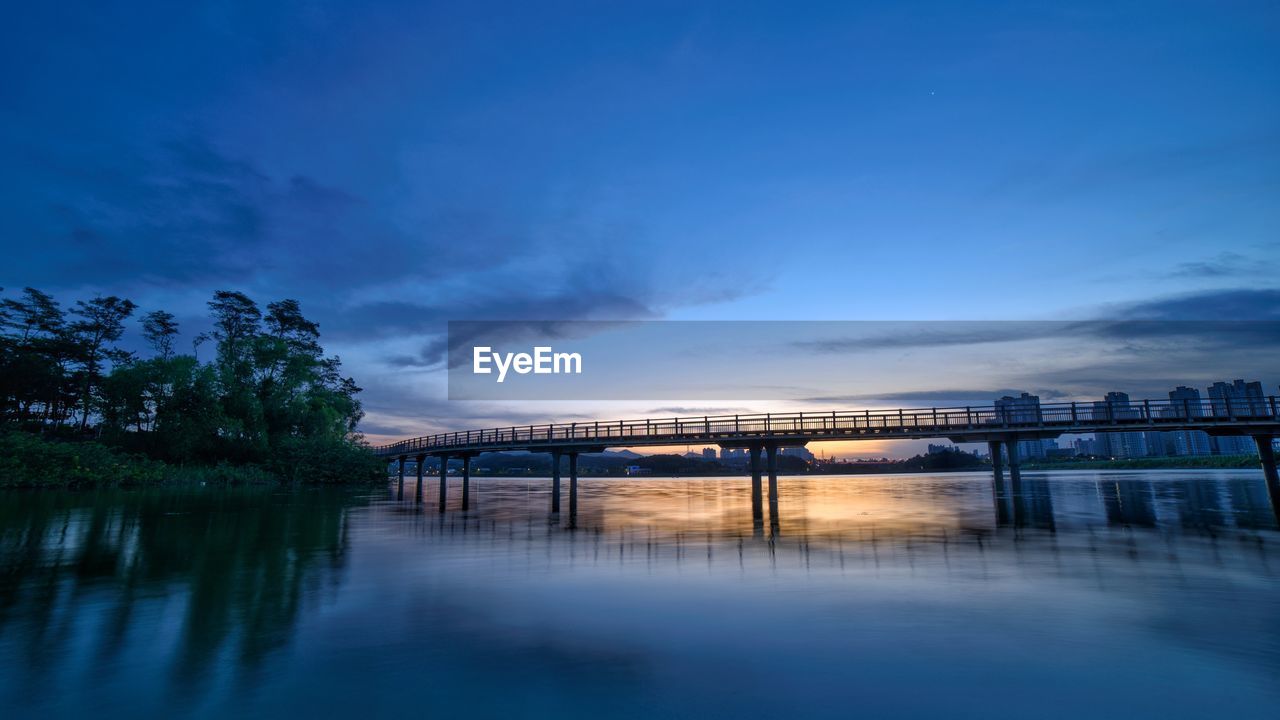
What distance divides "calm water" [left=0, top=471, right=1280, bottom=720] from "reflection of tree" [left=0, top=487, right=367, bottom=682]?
0.10 metres

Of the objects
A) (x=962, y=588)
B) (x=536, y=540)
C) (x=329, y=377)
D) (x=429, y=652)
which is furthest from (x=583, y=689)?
(x=329, y=377)

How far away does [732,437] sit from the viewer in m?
37.3

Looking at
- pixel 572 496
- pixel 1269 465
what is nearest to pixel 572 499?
pixel 572 496

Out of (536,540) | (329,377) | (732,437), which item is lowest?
(536,540)

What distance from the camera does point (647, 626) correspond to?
36.4ft

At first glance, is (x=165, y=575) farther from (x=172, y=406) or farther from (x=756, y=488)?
(x=172, y=406)

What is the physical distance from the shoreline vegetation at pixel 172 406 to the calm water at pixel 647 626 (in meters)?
45.9

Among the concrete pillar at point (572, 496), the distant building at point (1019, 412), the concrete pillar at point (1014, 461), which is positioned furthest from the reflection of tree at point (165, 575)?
the concrete pillar at point (1014, 461)

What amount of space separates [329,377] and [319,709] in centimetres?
9561

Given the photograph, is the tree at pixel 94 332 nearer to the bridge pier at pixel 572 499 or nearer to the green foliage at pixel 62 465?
the green foliage at pixel 62 465

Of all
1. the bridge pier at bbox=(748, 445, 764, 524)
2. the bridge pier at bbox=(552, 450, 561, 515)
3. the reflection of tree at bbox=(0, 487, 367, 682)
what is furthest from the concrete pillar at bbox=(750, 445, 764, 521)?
the reflection of tree at bbox=(0, 487, 367, 682)

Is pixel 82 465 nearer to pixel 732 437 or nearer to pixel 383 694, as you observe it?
pixel 732 437

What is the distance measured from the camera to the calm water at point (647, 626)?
7484mm

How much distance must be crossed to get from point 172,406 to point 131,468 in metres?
9.84
